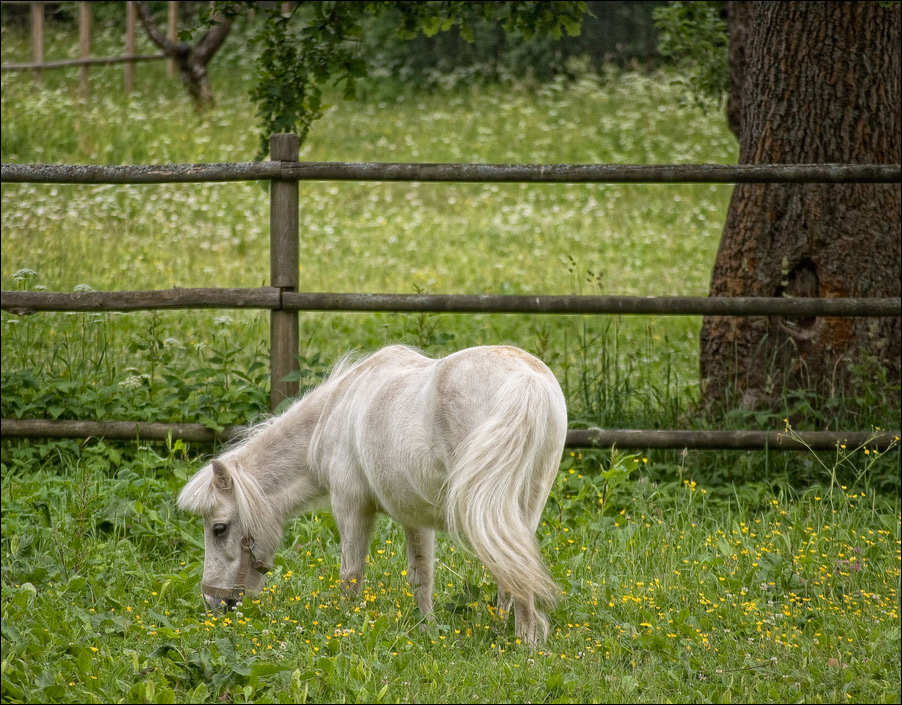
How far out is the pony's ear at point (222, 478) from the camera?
12.1ft

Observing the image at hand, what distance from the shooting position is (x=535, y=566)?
3.06 m

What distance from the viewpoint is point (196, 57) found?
16.2 metres

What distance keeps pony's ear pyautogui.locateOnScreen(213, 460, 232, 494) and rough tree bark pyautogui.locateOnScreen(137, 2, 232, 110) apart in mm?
13220

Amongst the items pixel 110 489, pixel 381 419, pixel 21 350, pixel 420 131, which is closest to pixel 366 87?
pixel 420 131

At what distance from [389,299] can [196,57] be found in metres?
Answer: 12.5

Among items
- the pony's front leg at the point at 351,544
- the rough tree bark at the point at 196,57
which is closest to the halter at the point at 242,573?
the pony's front leg at the point at 351,544

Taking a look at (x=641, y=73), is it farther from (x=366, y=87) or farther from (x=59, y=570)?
(x=59, y=570)

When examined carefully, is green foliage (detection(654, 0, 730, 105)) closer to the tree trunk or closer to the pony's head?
the tree trunk

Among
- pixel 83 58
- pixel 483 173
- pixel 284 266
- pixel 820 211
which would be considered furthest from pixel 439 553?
pixel 83 58

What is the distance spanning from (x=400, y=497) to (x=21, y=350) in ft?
11.0

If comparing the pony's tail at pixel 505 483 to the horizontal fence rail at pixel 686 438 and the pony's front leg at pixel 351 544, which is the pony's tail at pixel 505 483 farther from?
the horizontal fence rail at pixel 686 438

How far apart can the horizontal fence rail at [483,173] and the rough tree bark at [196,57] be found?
1110 centimetres

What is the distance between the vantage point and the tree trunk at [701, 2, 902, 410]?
5414 millimetres

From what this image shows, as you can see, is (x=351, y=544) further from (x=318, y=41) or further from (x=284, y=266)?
(x=318, y=41)
